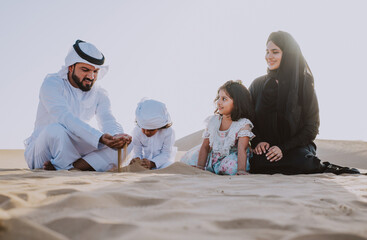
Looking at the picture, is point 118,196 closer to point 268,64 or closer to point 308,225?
point 308,225

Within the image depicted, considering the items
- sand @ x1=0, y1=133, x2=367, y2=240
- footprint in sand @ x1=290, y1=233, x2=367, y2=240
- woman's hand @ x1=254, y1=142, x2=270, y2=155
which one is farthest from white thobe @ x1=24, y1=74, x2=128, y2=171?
footprint in sand @ x1=290, y1=233, x2=367, y2=240

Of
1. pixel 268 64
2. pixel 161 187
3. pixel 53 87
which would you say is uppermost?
pixel 268 64

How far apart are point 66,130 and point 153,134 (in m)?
1.31

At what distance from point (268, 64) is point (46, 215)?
3.77 m

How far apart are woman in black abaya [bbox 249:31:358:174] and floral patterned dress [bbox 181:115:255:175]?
0.30m

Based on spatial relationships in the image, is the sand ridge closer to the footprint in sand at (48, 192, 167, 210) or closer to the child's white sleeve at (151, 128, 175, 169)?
the footprint in sand at (48, 192, 167, 210)

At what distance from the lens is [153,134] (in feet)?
17.0

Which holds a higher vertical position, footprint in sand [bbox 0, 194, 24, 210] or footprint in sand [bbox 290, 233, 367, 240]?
footprint in sand [bbox 0, 194, 24, 210]

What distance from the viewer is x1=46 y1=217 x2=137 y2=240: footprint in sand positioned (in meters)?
1.11

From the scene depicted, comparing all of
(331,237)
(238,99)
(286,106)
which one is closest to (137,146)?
(238,99)

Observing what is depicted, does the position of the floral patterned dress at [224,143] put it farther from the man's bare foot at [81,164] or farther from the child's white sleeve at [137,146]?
the man's bare foot at [81,164]

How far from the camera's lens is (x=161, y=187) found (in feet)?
7.31

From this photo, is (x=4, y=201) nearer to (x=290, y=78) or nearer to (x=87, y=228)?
(x=87, y=228)

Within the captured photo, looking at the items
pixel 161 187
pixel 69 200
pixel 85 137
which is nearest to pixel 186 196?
pixel 161 187
